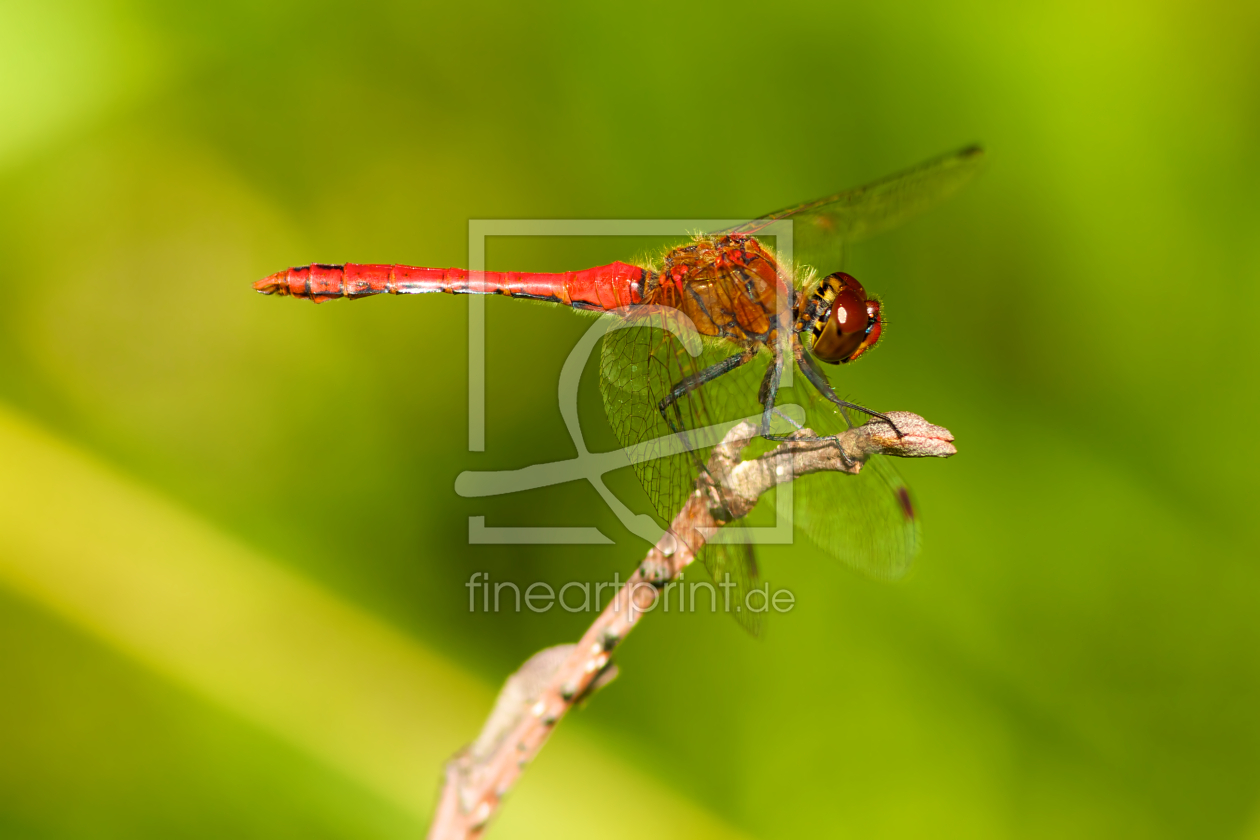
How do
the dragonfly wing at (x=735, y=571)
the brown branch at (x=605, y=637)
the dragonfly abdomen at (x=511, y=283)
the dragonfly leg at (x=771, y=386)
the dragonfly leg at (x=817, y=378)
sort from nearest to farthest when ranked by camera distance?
the brown branch at (x=605, y=637) < the dragonfly wing at (x=735, y=571) < the dragonfly leg at (x=817, y=378) < the dragonfly leg at (x=771, y=386) < the dragonfly abdomen at (x=511, y=283)

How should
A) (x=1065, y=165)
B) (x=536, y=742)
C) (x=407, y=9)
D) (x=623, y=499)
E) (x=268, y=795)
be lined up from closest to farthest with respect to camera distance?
(x=536, y=742) → (x=268, y=795) → (x=1065, y=165) → (x=623, y=499) → (x=407, y=9)

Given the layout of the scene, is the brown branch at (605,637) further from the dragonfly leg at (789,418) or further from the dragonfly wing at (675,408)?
the dragonfly leg at (789,418)

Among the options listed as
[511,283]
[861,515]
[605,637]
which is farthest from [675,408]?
[605,637]

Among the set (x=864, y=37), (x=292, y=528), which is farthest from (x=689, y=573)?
(x=864, y=37)

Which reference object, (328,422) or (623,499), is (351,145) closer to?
(328,422)

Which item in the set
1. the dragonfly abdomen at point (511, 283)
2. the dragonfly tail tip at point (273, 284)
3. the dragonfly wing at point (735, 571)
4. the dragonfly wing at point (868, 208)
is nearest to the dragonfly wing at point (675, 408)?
the dragonfly wing at point (735, 571)

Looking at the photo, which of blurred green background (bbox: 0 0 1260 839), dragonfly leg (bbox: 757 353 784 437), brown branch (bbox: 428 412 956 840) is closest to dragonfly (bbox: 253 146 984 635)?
dragonfly leg (bbox: 757 353 784 437)

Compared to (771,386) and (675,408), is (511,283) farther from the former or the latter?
(771,386)
